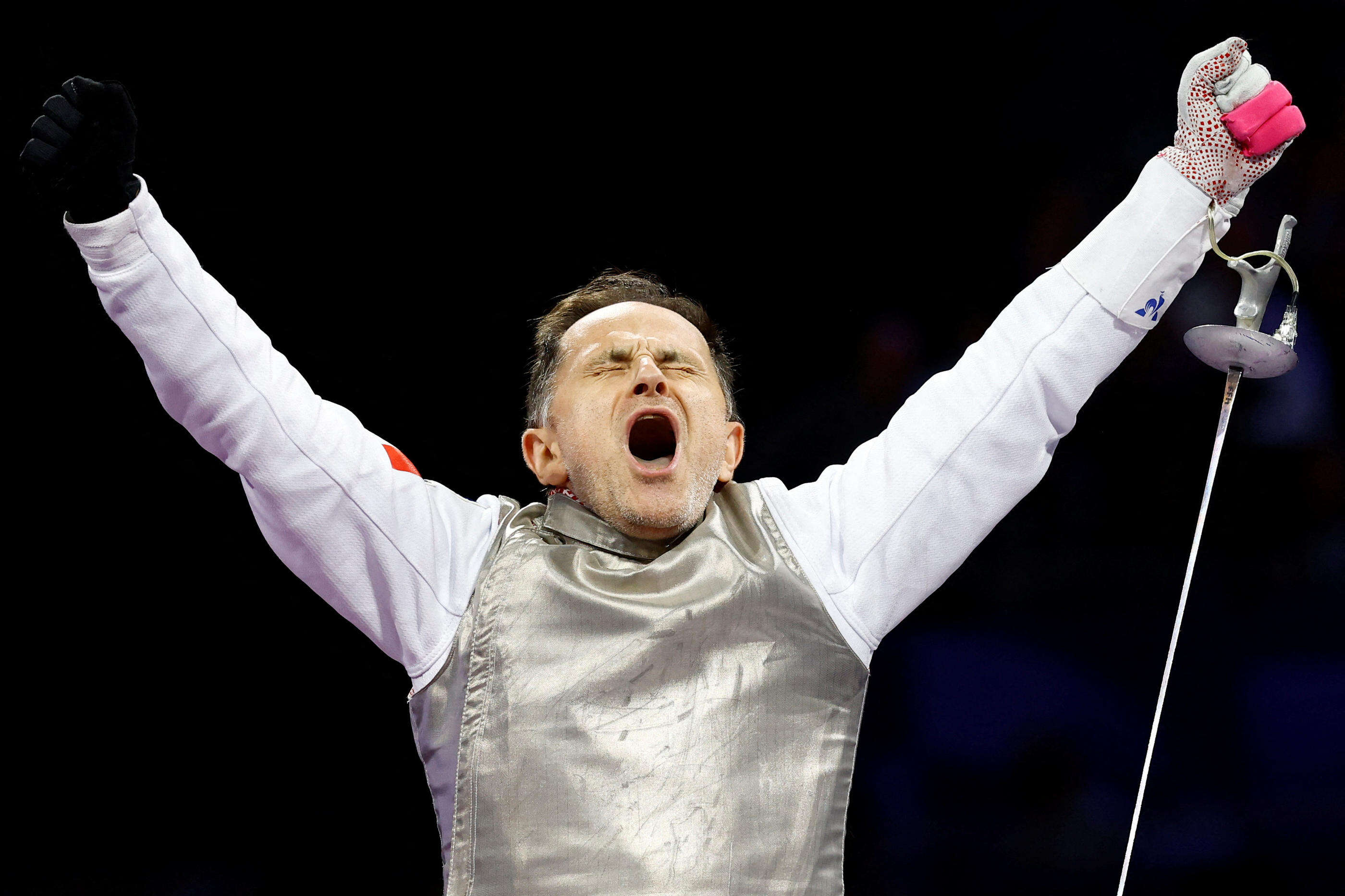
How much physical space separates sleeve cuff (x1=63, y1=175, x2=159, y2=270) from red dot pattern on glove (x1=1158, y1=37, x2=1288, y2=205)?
40.4 inches

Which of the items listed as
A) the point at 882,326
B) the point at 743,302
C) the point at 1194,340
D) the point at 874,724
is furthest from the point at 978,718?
the point at 1194,340

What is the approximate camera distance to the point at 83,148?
1.12 meters

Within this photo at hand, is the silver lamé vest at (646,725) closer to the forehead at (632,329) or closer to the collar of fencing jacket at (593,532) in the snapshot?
the collar of fencing jacket at (593,532)

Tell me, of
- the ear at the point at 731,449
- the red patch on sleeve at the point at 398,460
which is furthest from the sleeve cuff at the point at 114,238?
the ear at the point at 731,449

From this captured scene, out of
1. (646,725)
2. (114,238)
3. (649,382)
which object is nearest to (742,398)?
(649,382)

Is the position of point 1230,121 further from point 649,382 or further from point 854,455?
point 649,382

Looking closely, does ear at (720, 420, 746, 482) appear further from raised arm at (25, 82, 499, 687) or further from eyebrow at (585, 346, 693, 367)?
raised arm at (25, 82, 499, 687)

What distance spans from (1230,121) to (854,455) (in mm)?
503

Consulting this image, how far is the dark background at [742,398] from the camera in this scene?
188 centimetres

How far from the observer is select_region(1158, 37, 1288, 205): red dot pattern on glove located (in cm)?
120

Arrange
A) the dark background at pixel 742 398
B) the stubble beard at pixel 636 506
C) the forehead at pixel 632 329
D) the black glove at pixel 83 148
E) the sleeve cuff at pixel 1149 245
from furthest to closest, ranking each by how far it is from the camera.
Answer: the dark background at pixel 742 398, the forehead at pixel 632 329, the stubble beard at pixel 636 506, the sleeve cuff at pixel 1149 245, the black glove at pixel 83 148

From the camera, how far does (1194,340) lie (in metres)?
1.18

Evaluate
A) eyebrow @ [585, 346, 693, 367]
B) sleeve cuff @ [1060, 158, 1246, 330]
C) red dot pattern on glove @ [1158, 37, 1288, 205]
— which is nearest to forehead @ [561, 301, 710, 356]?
eyebrow @ [585, 346, 693, 367]

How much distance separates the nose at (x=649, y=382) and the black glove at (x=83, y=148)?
1.83 feet
